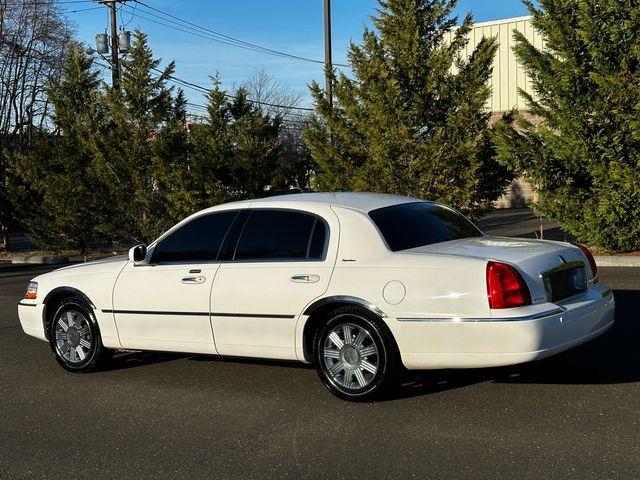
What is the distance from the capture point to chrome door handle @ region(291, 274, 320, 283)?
5.46 metres

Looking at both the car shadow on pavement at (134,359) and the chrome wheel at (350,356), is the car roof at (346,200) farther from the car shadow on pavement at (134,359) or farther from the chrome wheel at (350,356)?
the car shadow on pavement at (134,359)

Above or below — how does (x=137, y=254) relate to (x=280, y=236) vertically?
below

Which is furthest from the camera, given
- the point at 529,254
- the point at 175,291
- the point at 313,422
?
the point at 175,291

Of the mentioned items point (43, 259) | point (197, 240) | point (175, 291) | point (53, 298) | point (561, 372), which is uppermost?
point (197, 240)

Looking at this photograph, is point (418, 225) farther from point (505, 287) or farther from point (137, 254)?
point (137, 254)

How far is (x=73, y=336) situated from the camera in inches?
269

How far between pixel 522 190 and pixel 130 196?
2642 cm

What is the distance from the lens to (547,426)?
4.73m

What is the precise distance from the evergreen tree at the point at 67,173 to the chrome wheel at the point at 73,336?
1354cm

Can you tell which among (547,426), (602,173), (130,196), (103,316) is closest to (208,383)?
(103,316)

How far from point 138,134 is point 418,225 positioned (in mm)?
14706

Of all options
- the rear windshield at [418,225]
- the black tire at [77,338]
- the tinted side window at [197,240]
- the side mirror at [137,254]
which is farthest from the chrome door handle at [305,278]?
the black tire at [77,338]

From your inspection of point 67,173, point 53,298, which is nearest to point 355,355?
point 53,298

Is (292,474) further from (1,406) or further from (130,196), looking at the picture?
(130,196)
